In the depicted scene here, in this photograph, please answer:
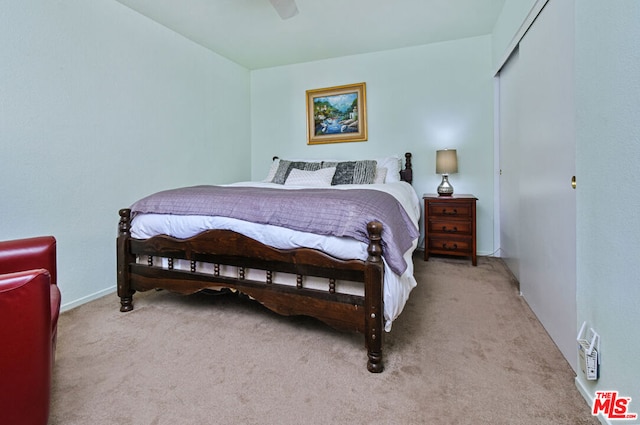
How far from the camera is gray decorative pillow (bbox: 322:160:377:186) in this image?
318 centimetres

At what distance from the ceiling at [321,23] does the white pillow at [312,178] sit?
1.43 meters

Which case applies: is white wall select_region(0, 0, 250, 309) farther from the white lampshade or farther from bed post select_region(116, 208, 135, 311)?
the white lampshade

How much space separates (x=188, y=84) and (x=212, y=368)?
2.93 m

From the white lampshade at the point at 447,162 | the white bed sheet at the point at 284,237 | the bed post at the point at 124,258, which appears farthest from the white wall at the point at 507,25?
the bed post at the point at 124,258

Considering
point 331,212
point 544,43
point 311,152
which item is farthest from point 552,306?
point 311,152

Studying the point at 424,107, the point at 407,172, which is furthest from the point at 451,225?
the point at 424,107

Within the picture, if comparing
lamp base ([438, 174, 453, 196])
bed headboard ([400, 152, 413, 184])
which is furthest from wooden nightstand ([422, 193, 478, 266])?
bed headboard ([400, 152, 413, 184])

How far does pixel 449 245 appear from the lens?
10.3ft

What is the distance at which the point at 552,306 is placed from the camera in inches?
65.3

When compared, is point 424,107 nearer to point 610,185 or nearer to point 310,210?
point 310,210

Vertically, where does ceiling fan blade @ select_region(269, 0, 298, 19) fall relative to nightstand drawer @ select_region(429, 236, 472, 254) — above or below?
above

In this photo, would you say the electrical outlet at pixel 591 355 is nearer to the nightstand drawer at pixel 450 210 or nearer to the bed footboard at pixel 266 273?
the bed footboard at pixel 266 273

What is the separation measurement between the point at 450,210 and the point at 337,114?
1.84 meters

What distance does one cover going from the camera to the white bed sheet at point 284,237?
149cm
